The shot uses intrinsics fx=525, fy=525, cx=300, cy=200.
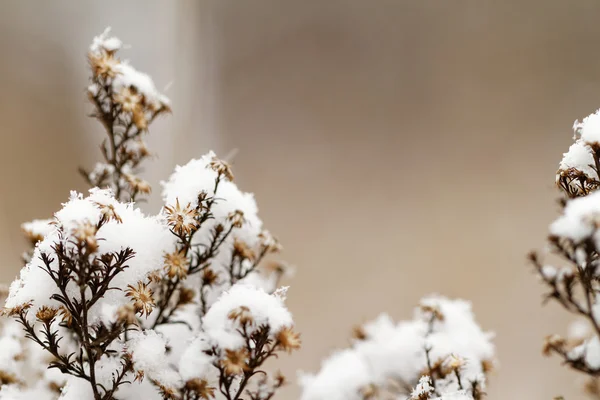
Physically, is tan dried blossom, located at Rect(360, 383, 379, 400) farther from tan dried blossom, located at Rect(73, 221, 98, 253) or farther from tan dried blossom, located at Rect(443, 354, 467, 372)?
tan dried blossom, located at Rect(73, 221, 98, 253)

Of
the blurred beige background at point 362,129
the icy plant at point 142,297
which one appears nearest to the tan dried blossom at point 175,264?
the icy plant at point 142,297

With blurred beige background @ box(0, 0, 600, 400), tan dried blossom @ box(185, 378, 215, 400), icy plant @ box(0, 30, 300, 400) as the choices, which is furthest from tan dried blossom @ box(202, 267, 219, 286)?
blurred beige background @ box(0, 0, 600, 400)

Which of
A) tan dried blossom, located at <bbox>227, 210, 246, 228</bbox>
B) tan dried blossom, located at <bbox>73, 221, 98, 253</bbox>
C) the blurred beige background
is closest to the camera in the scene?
tan dried blossom, located at <bbox>73, 221, 98, 253</bbox>

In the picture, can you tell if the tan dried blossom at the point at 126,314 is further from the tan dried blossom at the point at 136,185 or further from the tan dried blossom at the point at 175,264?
the tan dried blossom at the point at 136,185

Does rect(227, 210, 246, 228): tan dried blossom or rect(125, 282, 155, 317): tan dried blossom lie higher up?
rect(227, 210, 246, 228): tan dried blossom

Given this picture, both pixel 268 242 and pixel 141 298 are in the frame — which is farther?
pixel 268 242

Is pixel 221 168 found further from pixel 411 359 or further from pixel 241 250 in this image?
pixel 411 359

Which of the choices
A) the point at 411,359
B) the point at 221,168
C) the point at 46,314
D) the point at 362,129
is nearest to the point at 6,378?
the point at 46,314
